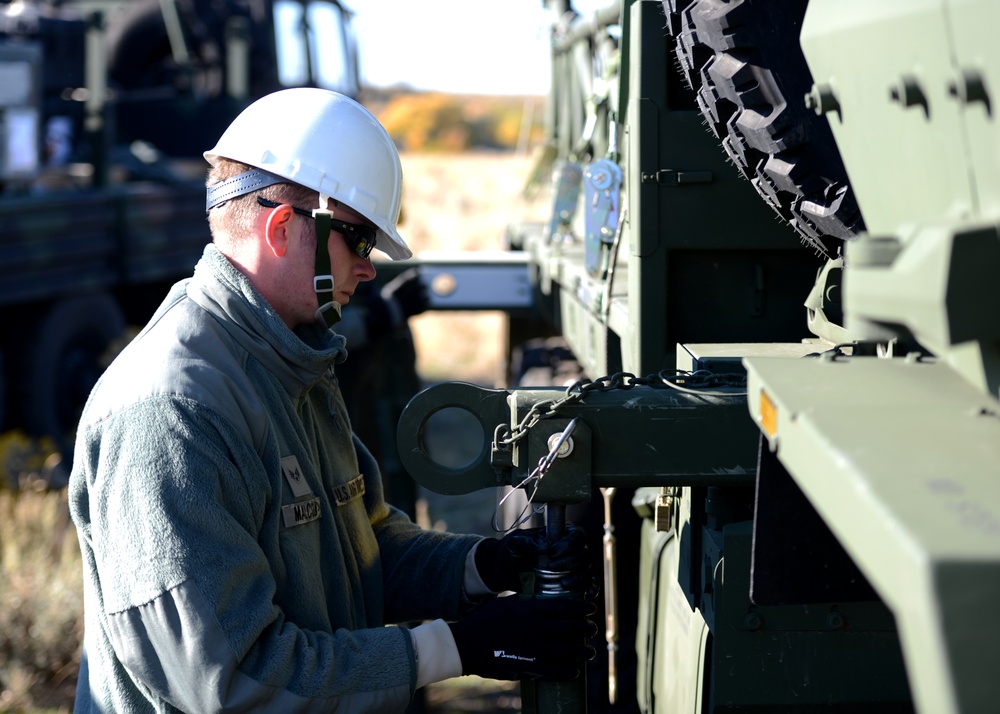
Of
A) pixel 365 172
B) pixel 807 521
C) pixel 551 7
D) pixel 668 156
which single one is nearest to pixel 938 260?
pixel 807 521

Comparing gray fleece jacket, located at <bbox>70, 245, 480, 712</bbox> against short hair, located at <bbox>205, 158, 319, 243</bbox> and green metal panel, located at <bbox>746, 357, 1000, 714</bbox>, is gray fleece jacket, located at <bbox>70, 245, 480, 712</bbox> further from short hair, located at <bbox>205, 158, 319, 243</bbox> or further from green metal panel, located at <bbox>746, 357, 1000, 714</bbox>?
green metal panel, located at <bbox>746, 357, 1000, 714</bbox>

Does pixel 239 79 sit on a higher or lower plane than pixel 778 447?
higher

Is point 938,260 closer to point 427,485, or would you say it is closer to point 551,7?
point 427,485

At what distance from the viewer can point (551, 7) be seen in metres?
6.39

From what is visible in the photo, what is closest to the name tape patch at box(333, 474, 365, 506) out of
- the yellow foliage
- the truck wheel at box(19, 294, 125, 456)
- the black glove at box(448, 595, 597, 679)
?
the black glove at box(448, 595, 597, 679)

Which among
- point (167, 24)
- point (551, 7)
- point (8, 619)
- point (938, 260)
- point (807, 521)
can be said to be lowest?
point (8, 619)

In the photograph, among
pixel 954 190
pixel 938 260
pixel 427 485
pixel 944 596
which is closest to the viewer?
pixel 944 596

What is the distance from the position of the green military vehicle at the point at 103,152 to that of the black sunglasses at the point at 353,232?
650 cm

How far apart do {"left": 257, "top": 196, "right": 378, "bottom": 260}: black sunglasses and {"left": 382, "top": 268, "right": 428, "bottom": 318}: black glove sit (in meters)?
3.40

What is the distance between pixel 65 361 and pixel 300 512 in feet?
24.7

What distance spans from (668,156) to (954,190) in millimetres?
1386

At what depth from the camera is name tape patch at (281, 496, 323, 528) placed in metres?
2.29

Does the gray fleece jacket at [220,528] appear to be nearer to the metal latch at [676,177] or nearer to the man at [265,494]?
the man at [265,494]

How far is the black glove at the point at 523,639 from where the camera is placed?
7.72 ft
